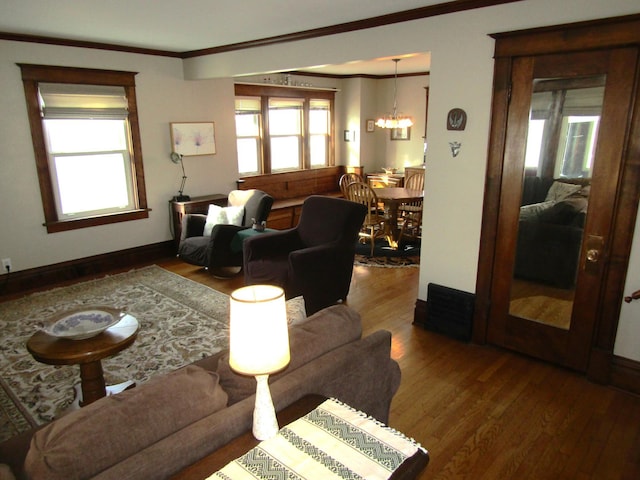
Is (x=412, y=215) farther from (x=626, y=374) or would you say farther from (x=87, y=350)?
(x=87, y=350)

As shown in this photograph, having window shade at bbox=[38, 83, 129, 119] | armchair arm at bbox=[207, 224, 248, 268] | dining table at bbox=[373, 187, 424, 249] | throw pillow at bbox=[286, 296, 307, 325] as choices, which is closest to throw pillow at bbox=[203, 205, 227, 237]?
armchair arm at bbox=[207, 224, 248, 268]

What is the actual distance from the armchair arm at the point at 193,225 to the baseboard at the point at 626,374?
419 cm

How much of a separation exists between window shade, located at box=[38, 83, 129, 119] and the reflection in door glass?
14.2ft

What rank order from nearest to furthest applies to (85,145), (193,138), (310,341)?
(310,341) < (85,145) < (193,138)

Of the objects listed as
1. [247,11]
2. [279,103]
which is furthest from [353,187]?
[247,11]

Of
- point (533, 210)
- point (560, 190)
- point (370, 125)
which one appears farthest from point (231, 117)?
point (560, 190)

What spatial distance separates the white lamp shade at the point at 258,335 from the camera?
1.33m

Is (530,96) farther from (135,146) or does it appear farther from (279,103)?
(279,103)

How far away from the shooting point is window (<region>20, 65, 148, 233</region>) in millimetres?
4539

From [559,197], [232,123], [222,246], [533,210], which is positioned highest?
[232,123]

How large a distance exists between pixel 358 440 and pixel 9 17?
4186 mm

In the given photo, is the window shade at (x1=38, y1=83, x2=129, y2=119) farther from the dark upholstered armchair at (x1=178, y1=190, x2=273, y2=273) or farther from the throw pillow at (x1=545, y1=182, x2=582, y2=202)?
the throw pillow at (x1=545, y1=182, x2=582, y2=202)

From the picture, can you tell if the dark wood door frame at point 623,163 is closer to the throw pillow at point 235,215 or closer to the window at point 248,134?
the throw pillow at point 235,215

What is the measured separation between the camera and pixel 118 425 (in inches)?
49.4
